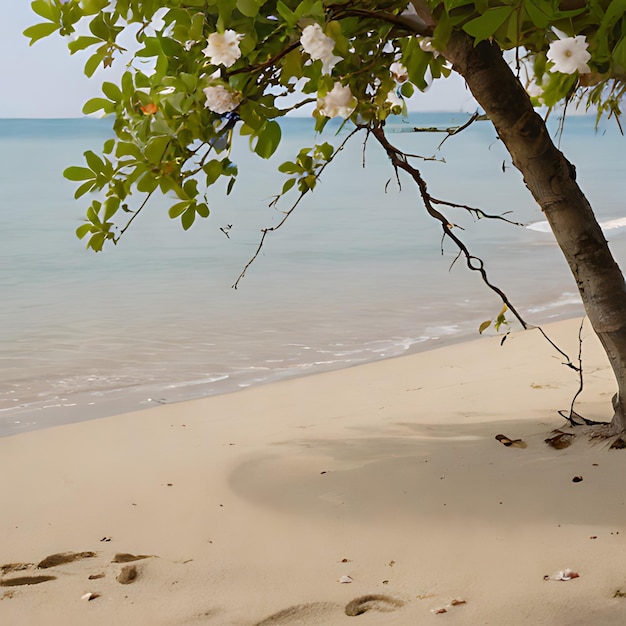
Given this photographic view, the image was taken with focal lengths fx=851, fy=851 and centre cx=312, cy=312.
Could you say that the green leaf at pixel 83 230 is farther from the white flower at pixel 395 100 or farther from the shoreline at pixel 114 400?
the shoreline at pixel 114 400

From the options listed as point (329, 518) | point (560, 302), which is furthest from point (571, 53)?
point (560, 302)

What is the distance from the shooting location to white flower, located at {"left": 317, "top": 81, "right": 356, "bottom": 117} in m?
1.67

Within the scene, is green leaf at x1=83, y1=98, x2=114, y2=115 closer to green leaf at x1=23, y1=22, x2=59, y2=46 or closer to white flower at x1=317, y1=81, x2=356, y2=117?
green leaf at x1=23, y1=22, x2=59, y2=46

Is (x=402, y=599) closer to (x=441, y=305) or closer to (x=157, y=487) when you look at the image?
A: (x=157, y=487)

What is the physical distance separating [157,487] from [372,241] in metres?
8.24

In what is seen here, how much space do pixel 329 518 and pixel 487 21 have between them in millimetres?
1441

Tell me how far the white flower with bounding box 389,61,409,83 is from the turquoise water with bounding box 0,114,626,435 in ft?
0.56

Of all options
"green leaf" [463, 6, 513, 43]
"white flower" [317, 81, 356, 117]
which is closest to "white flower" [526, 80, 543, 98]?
"white flower" [317, 81, 356, 117]

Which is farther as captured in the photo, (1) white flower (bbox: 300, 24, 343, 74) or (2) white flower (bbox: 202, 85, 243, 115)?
(2) white flower (bbox: 202, 85, 243, 115)

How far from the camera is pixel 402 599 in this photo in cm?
186

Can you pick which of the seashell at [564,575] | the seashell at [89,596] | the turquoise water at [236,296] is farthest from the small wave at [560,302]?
the seashell at [89,596]

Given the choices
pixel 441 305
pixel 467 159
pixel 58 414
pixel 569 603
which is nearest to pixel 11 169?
pixel 467 159

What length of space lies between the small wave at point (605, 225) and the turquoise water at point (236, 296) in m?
0.10

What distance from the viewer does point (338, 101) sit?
167 cm
